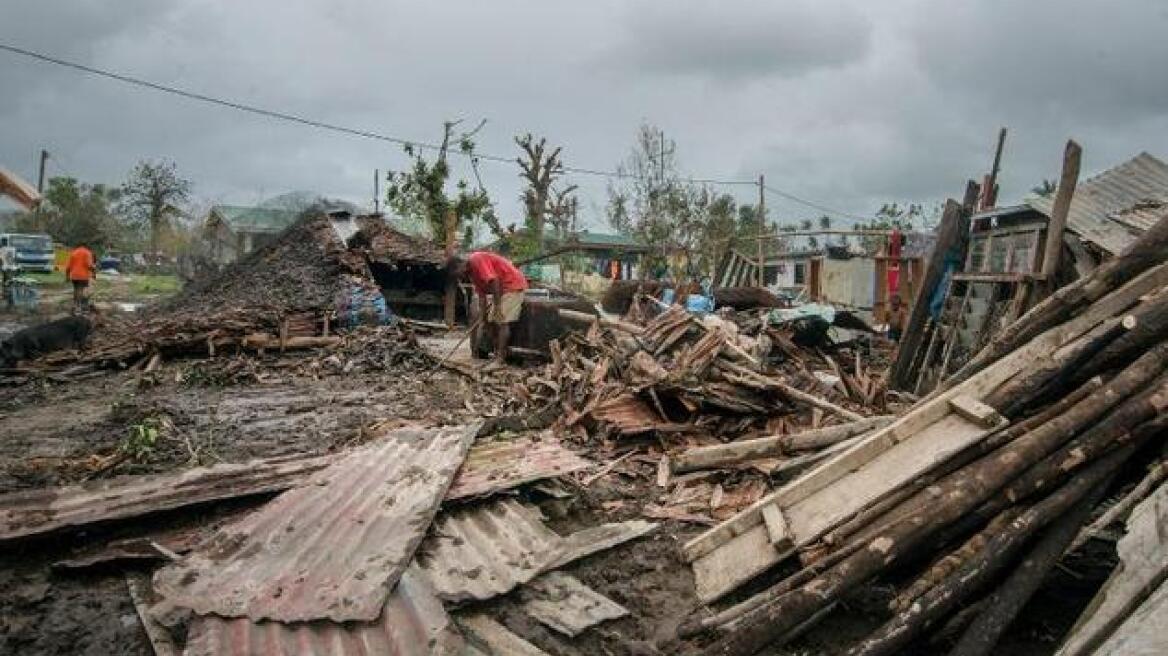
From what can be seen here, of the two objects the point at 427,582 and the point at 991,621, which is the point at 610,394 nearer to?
the point at 427,582

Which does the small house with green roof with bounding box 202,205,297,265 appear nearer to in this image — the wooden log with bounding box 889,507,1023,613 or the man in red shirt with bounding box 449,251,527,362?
the man in red shirt with bounding box 449,251,527,362

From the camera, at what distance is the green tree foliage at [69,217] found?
126 feet

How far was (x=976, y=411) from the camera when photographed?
3.54 meters

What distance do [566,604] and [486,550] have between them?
65 cm

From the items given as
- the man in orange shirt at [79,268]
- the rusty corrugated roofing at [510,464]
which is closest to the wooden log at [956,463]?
the rusty corrugated roofing at [510,464]

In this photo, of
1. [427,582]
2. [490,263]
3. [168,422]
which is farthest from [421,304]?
[427,582]

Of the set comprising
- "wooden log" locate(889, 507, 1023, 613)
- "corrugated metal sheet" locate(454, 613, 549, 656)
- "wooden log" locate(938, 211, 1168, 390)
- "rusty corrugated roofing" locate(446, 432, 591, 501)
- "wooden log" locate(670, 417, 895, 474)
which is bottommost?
"corrugated metal sheet" locate(454, 613, 549, 656)

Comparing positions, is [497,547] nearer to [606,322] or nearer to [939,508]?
[939,508]

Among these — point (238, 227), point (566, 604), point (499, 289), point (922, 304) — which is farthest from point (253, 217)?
point (566, 604)

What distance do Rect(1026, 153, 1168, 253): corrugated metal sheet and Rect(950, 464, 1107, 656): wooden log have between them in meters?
5.49

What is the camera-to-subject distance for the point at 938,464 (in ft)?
11.1

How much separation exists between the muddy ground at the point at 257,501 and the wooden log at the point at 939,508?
38cm

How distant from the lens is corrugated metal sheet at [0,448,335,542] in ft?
12.8

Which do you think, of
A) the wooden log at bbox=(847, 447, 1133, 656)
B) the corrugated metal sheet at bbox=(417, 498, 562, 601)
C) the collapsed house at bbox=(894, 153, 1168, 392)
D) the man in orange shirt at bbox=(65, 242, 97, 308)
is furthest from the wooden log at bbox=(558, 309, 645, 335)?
the man in orange shirt at bbox=(65, 242, 97, 308)
